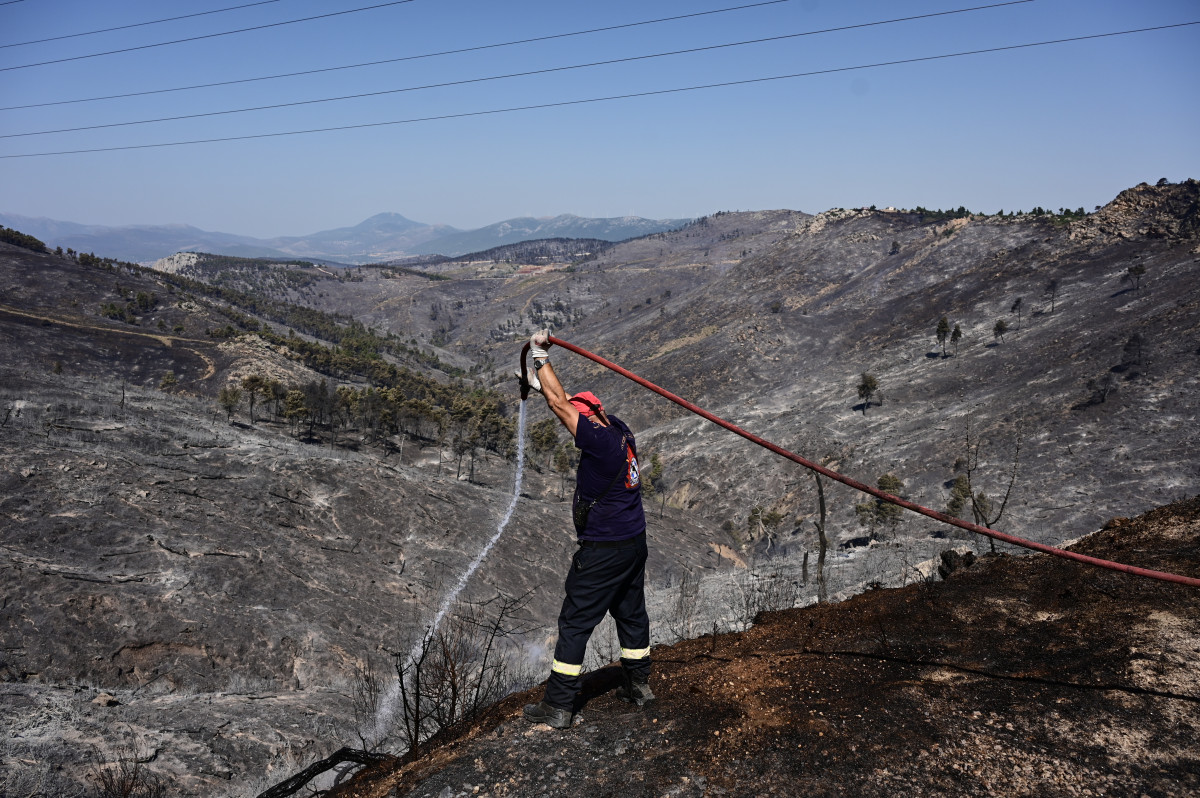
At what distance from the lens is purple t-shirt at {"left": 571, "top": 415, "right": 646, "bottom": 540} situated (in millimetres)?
5250

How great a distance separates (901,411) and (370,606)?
187 feet

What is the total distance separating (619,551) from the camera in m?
5.23

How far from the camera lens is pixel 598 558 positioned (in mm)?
5195

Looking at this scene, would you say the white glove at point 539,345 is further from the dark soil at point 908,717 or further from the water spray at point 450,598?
the dark soil at point 908,717

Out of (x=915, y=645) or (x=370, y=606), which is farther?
(x=370, y=606)

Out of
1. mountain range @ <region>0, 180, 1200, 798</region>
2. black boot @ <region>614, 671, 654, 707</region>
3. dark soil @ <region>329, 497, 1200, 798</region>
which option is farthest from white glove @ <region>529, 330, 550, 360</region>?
dark soil @ <region>329, 497, 1200, 798</region>

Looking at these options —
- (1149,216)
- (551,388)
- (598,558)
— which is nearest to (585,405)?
(551,388)

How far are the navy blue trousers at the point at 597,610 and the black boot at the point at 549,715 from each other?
0.05m

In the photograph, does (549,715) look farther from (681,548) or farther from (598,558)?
(681,548)

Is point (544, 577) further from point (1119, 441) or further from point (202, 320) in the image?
point (202, 320)

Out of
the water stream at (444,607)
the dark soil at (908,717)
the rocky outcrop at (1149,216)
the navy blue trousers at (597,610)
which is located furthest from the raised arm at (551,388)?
the rocky outcrop at (1149,216)

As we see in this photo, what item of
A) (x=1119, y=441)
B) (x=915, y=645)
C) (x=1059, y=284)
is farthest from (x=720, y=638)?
(x=1059, y=284)

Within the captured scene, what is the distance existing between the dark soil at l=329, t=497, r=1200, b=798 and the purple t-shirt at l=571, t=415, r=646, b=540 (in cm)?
155

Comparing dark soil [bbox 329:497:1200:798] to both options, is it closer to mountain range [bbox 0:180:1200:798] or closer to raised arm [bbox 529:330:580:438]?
mountain range [bbox 0:180:1200:798]
